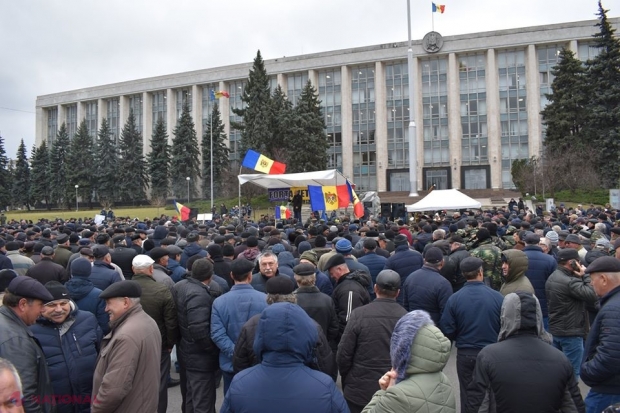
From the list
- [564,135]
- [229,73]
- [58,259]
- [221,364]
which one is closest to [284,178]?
[58,259]

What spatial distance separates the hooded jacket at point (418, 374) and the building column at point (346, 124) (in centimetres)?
6275

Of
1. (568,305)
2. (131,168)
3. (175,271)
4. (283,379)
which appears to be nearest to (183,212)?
(175,271)

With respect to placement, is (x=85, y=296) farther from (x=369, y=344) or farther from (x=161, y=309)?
(x=369, y=344)

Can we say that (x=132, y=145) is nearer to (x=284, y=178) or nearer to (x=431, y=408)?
(x=284, y=178)

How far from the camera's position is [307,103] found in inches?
2051

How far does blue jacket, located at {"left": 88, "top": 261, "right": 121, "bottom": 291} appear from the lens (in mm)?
6520

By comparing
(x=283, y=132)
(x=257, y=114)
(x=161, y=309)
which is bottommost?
(x=161, y=309)

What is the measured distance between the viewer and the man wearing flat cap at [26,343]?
338 cm

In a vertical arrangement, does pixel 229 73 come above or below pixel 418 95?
above

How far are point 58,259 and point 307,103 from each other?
148ft

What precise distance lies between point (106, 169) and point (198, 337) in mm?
63636

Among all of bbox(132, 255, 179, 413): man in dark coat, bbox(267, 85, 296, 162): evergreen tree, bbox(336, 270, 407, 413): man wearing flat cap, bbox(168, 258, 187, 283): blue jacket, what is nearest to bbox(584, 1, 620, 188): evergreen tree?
bbox(267, 85, 296, 162): evergreen tree

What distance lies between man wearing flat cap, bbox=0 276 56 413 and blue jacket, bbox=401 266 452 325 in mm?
3959

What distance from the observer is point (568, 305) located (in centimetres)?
588
